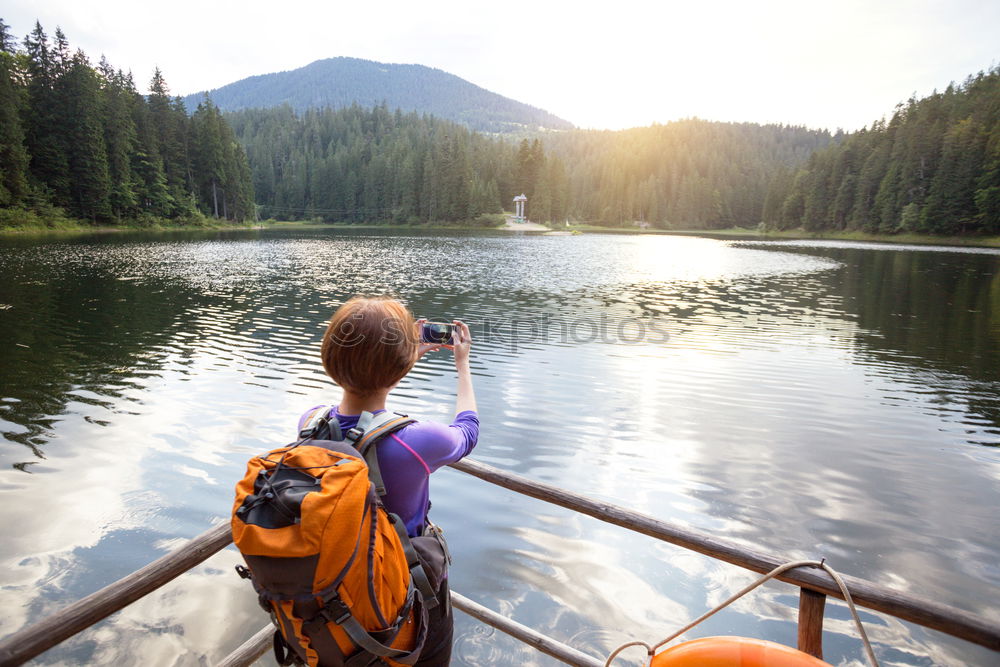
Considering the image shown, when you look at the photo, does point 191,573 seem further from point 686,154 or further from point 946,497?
point 686,154

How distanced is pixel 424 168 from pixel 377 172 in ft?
50.0

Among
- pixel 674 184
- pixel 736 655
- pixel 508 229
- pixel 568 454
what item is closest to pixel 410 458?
pixel 736 655

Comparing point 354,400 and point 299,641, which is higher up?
point 354,400

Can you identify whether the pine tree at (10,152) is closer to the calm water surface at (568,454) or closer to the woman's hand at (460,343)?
the calm water surface at (568,454)

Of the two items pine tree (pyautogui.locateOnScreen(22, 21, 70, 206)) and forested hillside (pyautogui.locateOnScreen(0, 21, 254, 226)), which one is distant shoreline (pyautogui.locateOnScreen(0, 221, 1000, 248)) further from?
pine tree (pyautogui.locateOnScreen(22, 21, 70, 206))

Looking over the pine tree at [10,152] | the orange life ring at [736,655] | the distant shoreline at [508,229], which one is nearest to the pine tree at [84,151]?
the distant shoreline at [508,229]

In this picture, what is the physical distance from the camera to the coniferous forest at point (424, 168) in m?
56.3

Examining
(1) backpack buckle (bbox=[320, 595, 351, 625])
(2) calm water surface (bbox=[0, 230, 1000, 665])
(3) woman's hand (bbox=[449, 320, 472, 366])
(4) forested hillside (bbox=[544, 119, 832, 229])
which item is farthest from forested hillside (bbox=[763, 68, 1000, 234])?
(1) backpack buckle (bbox=[320, 595, 351, 625])

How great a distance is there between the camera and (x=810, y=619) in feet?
7.66

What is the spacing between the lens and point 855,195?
314ft

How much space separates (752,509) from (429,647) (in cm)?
631

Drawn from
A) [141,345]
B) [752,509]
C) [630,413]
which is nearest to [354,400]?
[752,509]

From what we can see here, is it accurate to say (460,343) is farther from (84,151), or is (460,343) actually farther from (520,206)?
(520,206)

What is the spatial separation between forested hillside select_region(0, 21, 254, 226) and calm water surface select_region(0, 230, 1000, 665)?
128ft
